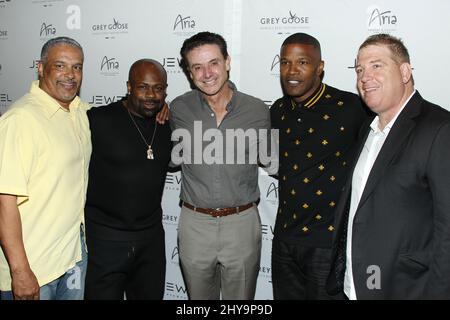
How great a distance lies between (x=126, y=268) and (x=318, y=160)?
4.07ft

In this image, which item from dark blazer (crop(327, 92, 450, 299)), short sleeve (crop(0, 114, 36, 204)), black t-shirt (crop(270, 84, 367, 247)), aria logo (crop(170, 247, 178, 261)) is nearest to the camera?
dark blazer (crop(327, 92, 450, 299))

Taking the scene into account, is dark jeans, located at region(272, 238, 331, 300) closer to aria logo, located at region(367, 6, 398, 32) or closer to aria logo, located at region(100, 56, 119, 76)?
aria logo, located at region(367, 6, 398, 32)

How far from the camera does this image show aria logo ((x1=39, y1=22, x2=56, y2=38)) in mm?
3772

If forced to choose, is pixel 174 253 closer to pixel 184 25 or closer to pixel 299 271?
pixel 299 271

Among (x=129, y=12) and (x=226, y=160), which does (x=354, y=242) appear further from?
(x=129, y=12)

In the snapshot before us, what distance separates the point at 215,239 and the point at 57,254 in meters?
0.85

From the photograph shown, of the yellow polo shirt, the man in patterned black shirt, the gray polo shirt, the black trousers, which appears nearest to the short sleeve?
the yellow polo shirt

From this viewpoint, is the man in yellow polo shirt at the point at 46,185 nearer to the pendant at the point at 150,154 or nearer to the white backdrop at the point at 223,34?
the pendant at the point at 150,154

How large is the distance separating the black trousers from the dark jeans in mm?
693

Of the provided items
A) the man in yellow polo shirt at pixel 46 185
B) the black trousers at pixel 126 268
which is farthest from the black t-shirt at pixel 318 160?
the man in yellow polo shirt at pixel 46 185

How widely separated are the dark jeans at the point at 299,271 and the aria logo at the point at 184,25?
1663mm

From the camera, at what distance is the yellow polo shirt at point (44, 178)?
6.35 feet

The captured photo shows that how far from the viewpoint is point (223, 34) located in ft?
10.0
